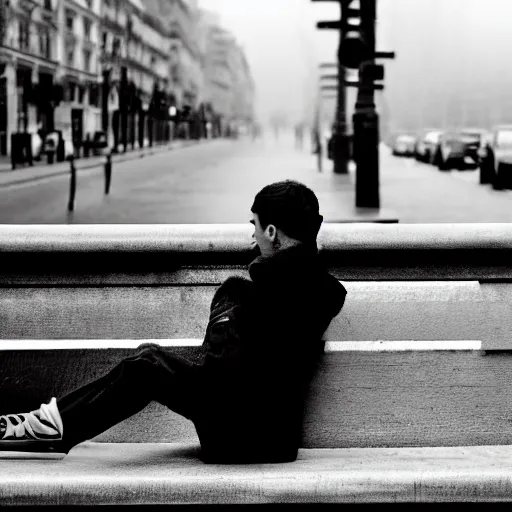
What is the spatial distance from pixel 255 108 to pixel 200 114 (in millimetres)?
361

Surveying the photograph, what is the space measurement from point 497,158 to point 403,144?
0.58m

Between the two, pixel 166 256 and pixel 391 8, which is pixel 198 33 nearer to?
pixel 391 8

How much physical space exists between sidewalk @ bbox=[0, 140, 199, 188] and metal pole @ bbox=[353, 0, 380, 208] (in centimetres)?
98

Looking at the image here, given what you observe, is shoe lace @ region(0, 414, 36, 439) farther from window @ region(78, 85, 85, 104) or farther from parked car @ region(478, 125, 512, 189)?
parked car @ region(478, 125, 512, 189)

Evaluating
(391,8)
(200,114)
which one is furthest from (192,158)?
(391,8)

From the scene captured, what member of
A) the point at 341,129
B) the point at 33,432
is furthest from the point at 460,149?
the point at 33,432

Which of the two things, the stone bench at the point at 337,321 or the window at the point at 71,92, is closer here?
the stone bench at the point at 337,321

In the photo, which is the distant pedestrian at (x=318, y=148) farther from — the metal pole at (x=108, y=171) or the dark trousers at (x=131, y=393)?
the dark trousers at (x=131, y=393)

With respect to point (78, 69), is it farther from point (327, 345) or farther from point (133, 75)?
point (327, 345)

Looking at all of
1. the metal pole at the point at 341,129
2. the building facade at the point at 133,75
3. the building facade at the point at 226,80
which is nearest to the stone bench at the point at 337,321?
the building facade at the point at 133,75

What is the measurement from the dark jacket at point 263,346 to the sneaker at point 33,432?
21.9 inches

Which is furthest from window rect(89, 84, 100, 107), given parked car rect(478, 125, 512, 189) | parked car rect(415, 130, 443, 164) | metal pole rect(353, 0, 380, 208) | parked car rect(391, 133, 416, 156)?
parked car rect(478, 125, 512, 189)

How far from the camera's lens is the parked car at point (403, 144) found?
5.22 m

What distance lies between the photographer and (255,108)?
5.23 metres
